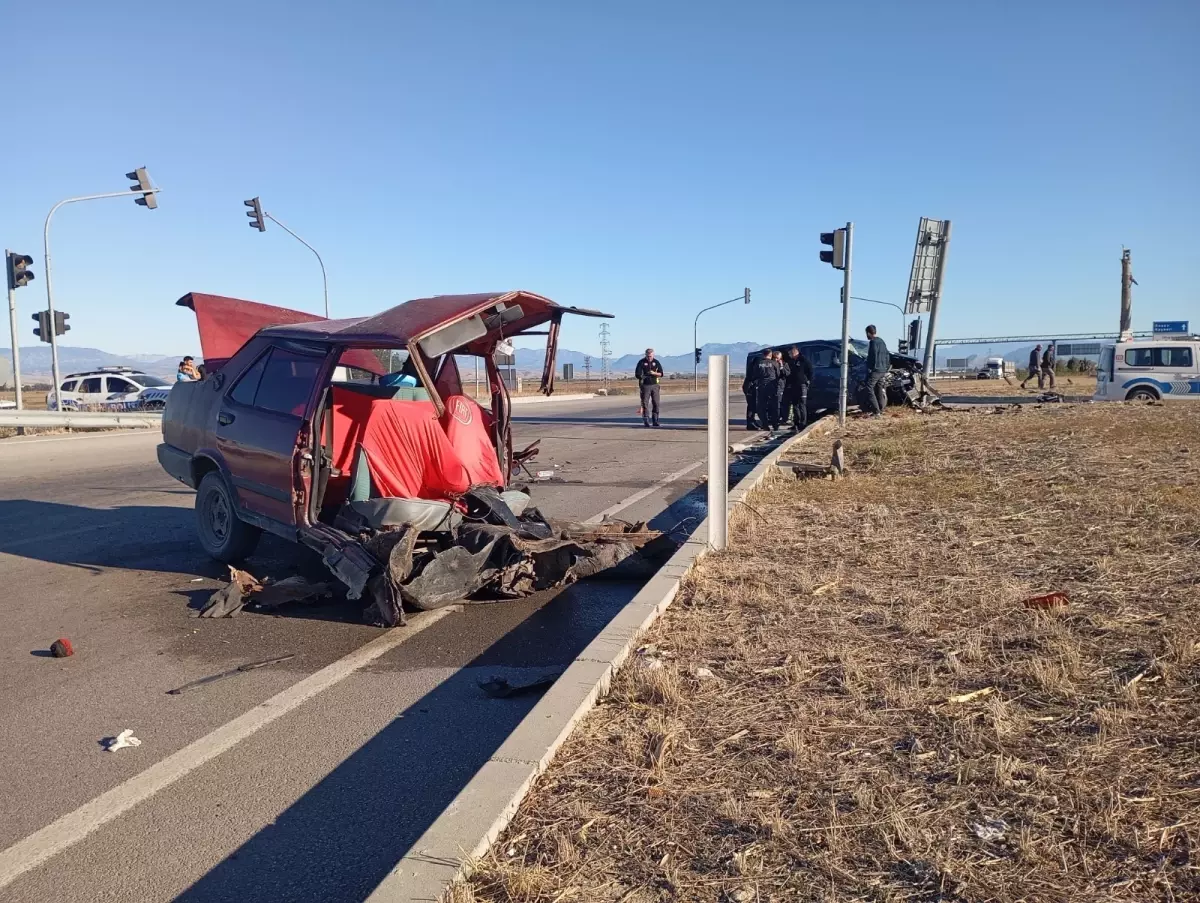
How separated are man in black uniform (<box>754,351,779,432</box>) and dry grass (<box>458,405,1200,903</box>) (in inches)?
482

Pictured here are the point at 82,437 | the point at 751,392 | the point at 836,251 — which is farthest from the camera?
the point at 82,437

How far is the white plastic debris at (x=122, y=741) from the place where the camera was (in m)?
3.98

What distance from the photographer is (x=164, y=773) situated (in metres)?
3.73

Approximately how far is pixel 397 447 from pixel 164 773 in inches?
127

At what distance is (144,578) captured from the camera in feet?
22.9

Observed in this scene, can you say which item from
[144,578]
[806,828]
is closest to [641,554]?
[144,578]

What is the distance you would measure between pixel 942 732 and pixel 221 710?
3.25 meters

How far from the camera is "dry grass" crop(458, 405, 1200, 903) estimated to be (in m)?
2.59

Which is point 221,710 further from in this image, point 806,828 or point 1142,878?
point 1142,878

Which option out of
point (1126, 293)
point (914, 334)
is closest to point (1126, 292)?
point (1126, 293)

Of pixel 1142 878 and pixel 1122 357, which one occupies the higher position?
pixel 1122 357

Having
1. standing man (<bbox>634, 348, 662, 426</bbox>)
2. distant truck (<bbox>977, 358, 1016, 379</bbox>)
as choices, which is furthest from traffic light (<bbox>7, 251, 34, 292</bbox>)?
distant truck (<bbox>977, 358, 1016, 379</bbox>)

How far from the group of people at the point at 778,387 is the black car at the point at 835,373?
0.39 metres

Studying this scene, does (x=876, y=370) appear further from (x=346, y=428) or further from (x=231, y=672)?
(x=231, y=672)
